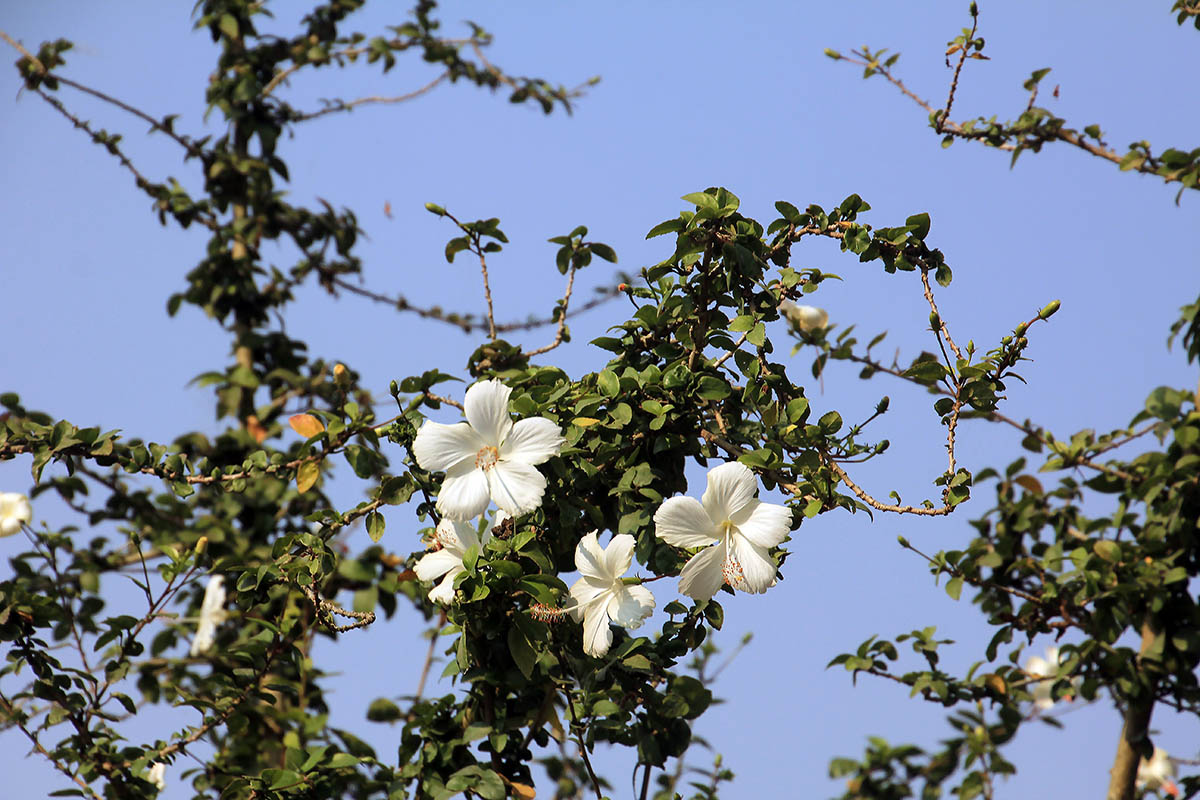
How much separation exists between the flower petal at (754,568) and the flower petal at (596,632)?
18 centimetres

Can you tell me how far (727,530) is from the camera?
1.26 meters

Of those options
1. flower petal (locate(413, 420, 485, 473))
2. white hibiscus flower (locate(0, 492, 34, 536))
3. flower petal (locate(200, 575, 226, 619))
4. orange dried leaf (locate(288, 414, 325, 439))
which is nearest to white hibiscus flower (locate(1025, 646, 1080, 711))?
flower petal (locate(413, 420, 485, 473))

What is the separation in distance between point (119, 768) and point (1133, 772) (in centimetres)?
169

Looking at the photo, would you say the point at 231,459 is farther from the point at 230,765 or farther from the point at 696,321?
the point at 696,321

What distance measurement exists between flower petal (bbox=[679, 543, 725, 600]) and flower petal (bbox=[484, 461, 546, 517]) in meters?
0.20

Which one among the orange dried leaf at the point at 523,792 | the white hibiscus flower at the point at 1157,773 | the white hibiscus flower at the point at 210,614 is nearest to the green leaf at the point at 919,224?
the orange dried leaf at the point at 523,792

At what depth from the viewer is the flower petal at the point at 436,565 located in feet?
4.40

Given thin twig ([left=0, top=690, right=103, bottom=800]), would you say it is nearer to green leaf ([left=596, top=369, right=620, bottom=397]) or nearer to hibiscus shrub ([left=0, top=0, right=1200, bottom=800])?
hibiscus shrub ([left=0, top=0, right=1200, bottom=800])

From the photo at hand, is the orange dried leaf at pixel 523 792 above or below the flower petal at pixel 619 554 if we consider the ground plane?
below

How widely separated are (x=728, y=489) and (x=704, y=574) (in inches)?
4.3

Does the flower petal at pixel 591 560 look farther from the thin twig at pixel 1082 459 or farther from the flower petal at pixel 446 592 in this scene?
the thin twig at pixel 1082 459

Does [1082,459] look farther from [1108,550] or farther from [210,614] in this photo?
[210,614]

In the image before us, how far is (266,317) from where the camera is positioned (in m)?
3.08

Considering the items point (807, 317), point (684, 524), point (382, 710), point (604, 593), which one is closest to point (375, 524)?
point (604, 593)
